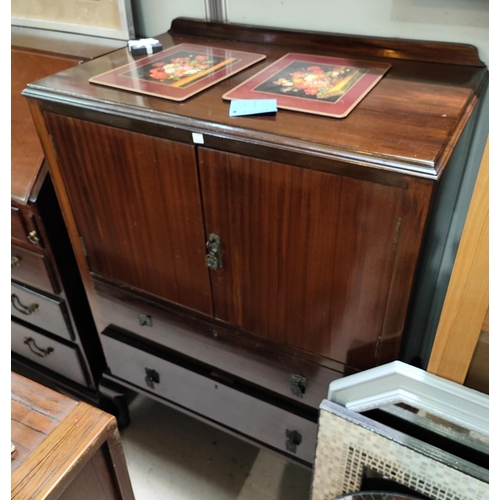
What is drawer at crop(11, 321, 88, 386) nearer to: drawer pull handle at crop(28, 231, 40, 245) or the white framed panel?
drawer pull handle at crop(28, 231, 40, 245)

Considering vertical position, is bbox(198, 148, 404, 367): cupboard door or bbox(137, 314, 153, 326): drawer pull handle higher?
bbox(198, 148, 404, 367): cupboard door

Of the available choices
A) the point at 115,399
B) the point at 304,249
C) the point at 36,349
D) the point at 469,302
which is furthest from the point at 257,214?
the point at 36,349

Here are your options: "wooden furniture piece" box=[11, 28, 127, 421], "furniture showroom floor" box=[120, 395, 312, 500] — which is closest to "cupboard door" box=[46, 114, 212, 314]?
"wooden furniture piece" box=[11, 28, 127, 421]

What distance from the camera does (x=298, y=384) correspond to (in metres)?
0.98

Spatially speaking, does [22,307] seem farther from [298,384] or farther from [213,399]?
[298,384]

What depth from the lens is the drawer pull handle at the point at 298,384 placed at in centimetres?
98

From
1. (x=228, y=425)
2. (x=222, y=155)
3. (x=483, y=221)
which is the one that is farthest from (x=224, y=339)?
(x=483, y=221)

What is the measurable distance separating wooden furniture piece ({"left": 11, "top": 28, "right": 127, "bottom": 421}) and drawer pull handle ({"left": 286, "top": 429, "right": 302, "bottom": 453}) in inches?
25.2

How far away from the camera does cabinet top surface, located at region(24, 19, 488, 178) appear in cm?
68

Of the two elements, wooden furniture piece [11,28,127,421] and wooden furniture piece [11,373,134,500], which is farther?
wooden furniture piece [11,28,127,421]

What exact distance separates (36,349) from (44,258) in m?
0.42

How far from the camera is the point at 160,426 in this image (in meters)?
1.51

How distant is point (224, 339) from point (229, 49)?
0.64 meters
